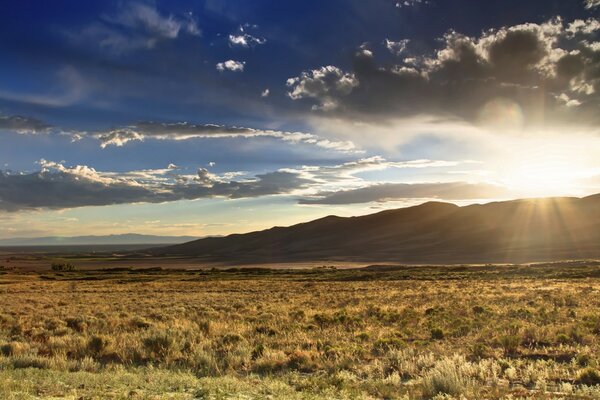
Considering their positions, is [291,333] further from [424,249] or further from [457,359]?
[424,249]

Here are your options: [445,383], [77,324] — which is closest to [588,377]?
[445,383]

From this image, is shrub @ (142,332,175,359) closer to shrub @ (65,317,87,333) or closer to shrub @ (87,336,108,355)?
shrub @ (87,336,108,355)

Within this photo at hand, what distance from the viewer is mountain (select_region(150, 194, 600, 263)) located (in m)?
113

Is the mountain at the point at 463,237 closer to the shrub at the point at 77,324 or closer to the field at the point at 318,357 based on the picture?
the field at the point at 318,357

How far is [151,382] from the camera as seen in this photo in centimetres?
922

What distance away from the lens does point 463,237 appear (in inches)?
5551

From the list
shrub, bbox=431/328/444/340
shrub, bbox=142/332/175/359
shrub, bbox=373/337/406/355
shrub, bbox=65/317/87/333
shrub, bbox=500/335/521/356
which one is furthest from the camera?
shrub, bbox=65/317/87/333

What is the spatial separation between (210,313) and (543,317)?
13.3 meters

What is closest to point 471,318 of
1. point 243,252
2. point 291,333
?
point 291,333

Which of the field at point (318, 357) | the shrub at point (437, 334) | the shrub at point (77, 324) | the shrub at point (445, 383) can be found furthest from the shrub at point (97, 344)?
the shrub at point (437, 334)

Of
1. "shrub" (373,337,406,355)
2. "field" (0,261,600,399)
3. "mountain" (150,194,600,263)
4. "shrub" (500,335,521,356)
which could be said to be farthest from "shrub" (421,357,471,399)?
"mountain" (150,194,600,263)

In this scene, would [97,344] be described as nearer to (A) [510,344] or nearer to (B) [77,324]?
(B) [77,324]

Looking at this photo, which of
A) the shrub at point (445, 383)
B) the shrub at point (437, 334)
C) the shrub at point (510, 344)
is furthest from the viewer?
the shrub at point (437, 334)

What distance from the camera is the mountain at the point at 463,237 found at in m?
113
